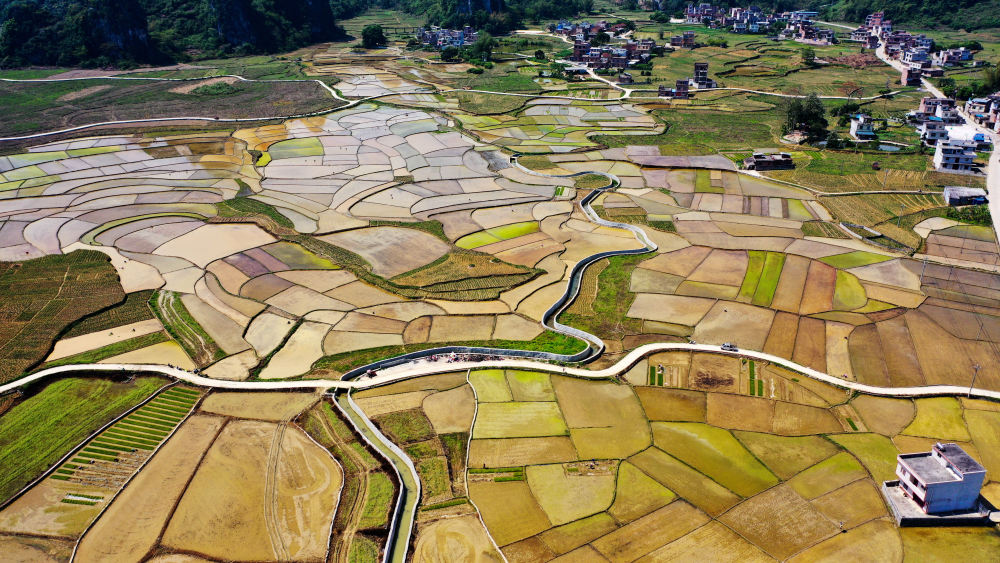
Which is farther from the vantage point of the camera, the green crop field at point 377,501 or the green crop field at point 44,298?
the green crop field at point 44,298

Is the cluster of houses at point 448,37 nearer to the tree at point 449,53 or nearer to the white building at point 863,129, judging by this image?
the tree at point 449,53

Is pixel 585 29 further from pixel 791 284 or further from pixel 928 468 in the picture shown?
pixel 928 468

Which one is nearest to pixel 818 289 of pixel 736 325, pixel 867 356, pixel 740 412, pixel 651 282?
pixel 736 325

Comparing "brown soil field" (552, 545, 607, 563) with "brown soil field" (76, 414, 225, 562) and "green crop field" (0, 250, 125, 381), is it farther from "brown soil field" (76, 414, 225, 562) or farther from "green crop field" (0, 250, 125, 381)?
"green crop field" (0, 250, 125, 381)

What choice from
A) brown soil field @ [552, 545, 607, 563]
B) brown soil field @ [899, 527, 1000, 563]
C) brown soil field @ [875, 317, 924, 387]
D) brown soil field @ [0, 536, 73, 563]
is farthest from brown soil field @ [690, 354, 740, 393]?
brown soil field @ [0, 536, 73, 563]

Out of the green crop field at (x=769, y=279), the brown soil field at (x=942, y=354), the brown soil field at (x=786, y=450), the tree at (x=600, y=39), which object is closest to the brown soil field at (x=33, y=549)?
the brown soil field at (x=786, y=450)
